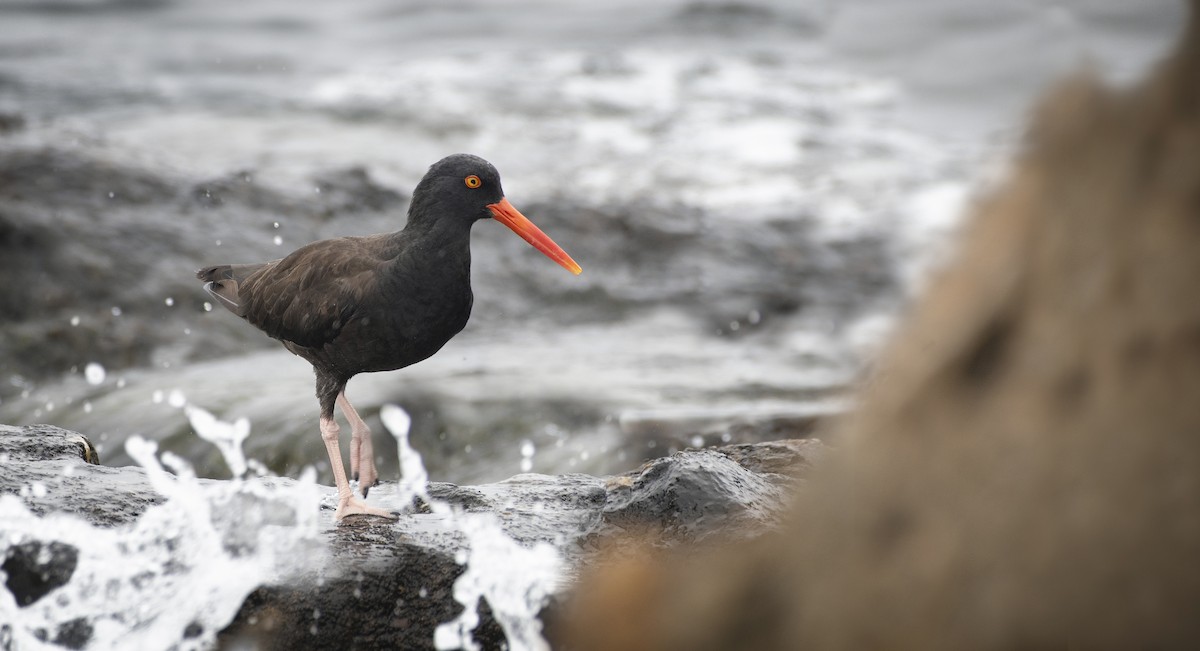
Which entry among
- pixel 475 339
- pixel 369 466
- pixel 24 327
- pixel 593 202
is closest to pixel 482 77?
pixel 593 202

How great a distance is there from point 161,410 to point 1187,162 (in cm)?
660

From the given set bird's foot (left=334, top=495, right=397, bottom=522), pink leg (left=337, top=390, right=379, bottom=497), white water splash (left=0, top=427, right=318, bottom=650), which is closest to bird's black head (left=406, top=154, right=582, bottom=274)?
pink leg (left=337, top=390, right=379, bottom=497)

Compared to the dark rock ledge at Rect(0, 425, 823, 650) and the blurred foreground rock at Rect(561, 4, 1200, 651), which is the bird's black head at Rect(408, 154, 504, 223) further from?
the blurred foreground rock at Rect(561, 4, 1200, 651)

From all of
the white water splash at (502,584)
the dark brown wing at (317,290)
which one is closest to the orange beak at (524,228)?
the dark brown wing at (317,290)

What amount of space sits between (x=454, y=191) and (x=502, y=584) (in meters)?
1.52

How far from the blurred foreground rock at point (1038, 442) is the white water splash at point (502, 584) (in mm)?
1792

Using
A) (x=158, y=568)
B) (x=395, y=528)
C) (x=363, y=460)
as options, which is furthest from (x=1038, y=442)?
(x=363, y=460)

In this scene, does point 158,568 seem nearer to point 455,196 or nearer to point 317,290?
point 317,290

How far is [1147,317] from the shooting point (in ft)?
4.60

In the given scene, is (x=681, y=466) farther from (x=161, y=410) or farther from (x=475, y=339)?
(x=475, y=339)

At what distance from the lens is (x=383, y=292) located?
4.04 m

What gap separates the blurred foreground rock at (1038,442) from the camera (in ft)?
4.40

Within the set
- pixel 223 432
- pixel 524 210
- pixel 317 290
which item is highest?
pixel 317 290

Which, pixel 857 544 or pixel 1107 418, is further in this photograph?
pixel 857 544
